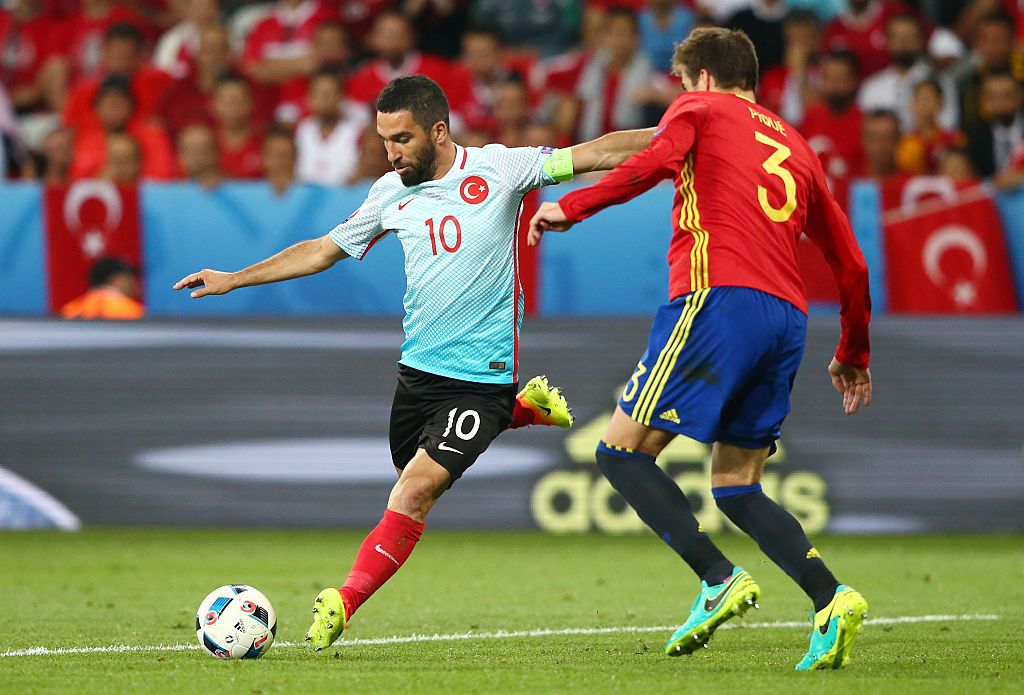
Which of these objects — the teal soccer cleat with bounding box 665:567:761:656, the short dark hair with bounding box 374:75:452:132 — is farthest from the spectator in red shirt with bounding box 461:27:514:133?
the teal soccer cleat with bounding box 665:567:761:656

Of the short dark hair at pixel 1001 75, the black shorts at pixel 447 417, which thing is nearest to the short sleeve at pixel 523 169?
the black shorts at pixel 447 417

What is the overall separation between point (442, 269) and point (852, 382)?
1.59 metres

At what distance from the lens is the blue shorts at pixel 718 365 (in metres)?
5.33

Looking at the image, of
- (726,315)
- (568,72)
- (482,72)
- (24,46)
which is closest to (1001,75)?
(568,72)

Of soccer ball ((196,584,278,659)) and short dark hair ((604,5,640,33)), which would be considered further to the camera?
short dark hair ((604,5,640,33))

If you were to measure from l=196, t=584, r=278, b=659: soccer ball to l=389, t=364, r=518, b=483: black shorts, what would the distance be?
32.7 inches

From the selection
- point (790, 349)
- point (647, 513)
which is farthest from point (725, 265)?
point (647, 513)

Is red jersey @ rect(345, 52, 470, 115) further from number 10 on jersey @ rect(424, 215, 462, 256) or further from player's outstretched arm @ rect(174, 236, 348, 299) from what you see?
number 10 on jersey @ rect(424, 215, 462, 256)

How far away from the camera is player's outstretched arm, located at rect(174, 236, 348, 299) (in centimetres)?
602

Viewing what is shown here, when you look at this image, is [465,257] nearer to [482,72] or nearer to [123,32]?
[482,72]

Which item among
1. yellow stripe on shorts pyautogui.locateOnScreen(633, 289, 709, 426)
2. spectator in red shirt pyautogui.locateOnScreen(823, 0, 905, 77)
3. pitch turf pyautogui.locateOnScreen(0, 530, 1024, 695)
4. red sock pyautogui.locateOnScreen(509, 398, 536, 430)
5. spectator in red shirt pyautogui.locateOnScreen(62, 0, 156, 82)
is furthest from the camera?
spectator in red shirt pyautogui.locateOnScreen(62, 0, 156, 82)

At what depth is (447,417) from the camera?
233 inches

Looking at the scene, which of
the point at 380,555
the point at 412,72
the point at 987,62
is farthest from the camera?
the point at 412,72

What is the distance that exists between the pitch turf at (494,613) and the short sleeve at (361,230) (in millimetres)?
1518
